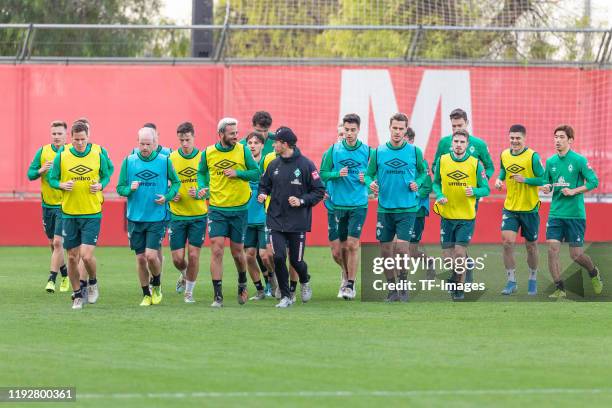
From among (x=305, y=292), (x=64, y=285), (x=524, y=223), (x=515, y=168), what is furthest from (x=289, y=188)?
(x=64, y=285)

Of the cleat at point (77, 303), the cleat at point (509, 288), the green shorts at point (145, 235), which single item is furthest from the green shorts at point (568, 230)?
the cleat at point (77, 303)

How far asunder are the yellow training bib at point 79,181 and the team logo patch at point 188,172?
147 cm

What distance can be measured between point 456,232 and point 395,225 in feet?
2.48

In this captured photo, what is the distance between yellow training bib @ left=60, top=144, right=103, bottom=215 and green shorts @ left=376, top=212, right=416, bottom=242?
336cm

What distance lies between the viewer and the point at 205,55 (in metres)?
25.4

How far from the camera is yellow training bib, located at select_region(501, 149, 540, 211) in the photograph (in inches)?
631

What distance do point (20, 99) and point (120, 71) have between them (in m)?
2.03

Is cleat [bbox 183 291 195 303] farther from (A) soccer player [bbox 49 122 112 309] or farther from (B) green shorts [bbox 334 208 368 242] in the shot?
(B) green shorts [bbox 334 208 368 242]

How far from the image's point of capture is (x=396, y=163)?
15031 mm

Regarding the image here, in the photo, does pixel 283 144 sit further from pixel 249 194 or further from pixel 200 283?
pixel 200 283

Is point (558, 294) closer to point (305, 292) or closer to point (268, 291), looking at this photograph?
point (305, 292)

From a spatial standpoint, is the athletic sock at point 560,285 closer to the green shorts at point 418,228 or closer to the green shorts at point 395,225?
the green shorts at point 395,225

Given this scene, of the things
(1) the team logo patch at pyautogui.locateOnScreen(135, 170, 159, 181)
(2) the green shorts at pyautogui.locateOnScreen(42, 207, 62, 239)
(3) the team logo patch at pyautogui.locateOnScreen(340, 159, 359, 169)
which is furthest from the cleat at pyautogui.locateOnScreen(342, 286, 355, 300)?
(2) the green shorts at pyautogui.locateOnScreen(42, 207, 62, 239)

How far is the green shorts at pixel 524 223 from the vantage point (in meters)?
16.0
